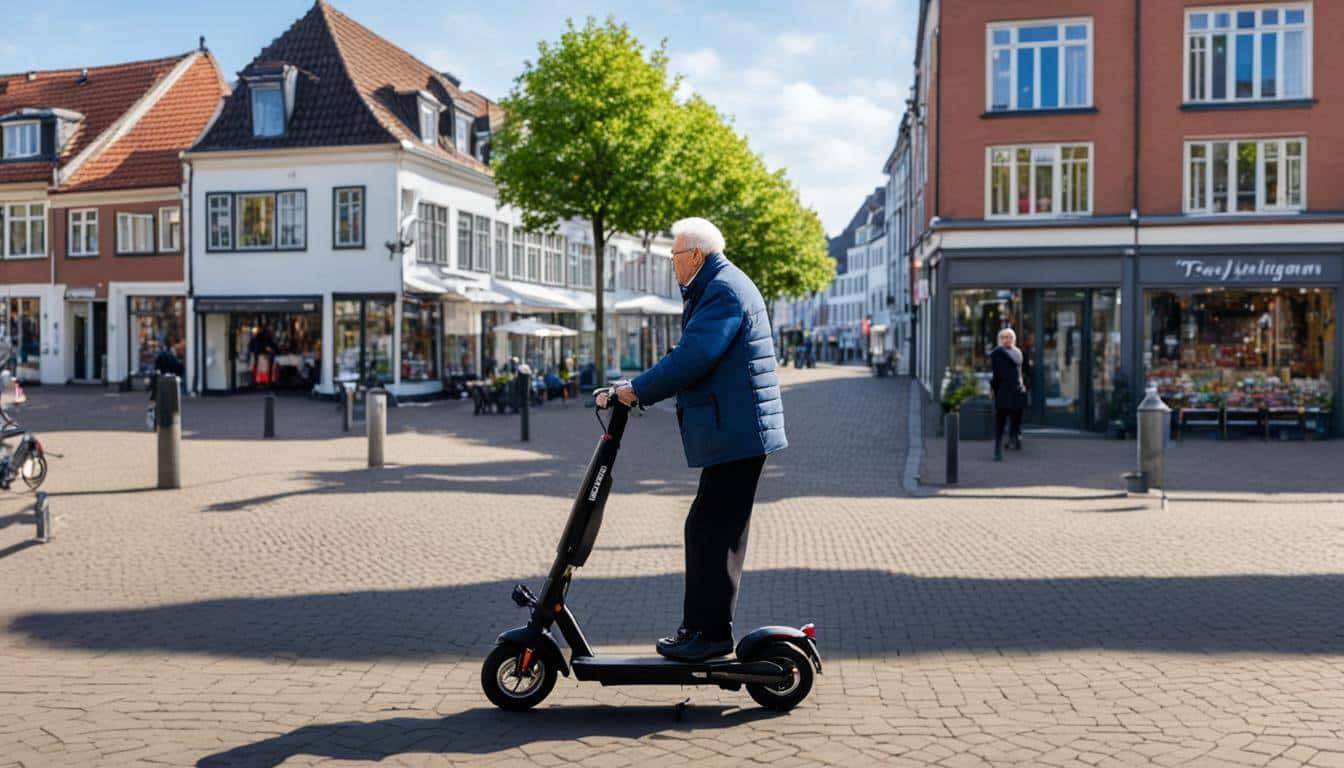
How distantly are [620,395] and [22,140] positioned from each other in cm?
4193

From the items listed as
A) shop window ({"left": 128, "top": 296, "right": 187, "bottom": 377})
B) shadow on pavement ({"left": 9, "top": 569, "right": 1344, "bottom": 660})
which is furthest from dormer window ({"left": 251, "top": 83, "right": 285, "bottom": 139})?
shadow on pavement ({"left": 9, "top": 569, "right": 1344, "bottom": 660})

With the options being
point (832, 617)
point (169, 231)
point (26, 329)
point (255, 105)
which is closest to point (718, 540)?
point (832, 617)

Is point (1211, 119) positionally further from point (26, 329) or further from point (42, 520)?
point (26, 329)

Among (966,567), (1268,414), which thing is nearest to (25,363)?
(1268,414)

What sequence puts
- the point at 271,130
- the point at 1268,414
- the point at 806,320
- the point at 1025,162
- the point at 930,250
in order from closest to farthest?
the point at 1268,414 → the point at 1025,162 → the point at 930,250 → the point at 271,130 → the point at 806,320

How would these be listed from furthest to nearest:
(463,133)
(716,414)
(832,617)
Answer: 1. (463,133)
2. (832,617)
3. (716,414)

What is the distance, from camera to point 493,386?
2817cm

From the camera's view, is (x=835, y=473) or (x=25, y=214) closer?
(x=835, y=473)

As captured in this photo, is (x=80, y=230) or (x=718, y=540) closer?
(x=718, y=540)

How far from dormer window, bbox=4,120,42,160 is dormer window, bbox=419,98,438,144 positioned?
543 inches

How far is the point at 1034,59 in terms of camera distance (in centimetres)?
2414

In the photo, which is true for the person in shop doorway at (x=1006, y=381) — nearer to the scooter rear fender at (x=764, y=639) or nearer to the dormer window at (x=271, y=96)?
the scooter rear fender at (x=764, y=639)

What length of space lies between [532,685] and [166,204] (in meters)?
36.0

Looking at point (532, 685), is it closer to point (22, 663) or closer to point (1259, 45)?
point (22, 663)
